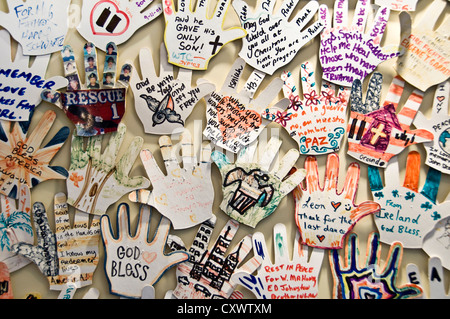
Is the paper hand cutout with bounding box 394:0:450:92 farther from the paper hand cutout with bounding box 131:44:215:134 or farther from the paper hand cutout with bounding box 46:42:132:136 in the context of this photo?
the paper hand cutout with bounding box 46:42:132:136

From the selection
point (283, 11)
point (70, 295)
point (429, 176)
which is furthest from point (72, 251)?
point (429, 176)

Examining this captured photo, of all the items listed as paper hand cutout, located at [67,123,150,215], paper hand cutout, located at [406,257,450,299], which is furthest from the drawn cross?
paper hand cutout, located at [406,257,450,299]

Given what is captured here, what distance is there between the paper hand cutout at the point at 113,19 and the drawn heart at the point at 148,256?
2.06ft

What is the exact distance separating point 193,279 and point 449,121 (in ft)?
3.04

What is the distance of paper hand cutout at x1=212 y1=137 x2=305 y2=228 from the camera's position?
117 centimetres

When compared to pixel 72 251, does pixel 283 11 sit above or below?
above

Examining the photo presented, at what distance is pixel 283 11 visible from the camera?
1148 millimetres

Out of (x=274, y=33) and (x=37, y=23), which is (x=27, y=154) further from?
(x=274, y=33)

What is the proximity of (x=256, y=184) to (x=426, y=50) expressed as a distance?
65 centimetres

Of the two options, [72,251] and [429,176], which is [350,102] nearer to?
[429,176]

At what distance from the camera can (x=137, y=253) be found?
1.18m

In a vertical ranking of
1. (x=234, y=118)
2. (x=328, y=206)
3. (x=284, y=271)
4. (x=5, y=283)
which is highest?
(x=234, y=118)

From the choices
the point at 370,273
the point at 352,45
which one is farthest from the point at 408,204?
the point at 352,45

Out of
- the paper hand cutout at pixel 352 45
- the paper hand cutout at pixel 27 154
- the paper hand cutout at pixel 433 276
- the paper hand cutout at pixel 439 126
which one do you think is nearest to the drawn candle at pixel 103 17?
the paper hand cutout at pixel 27 154
